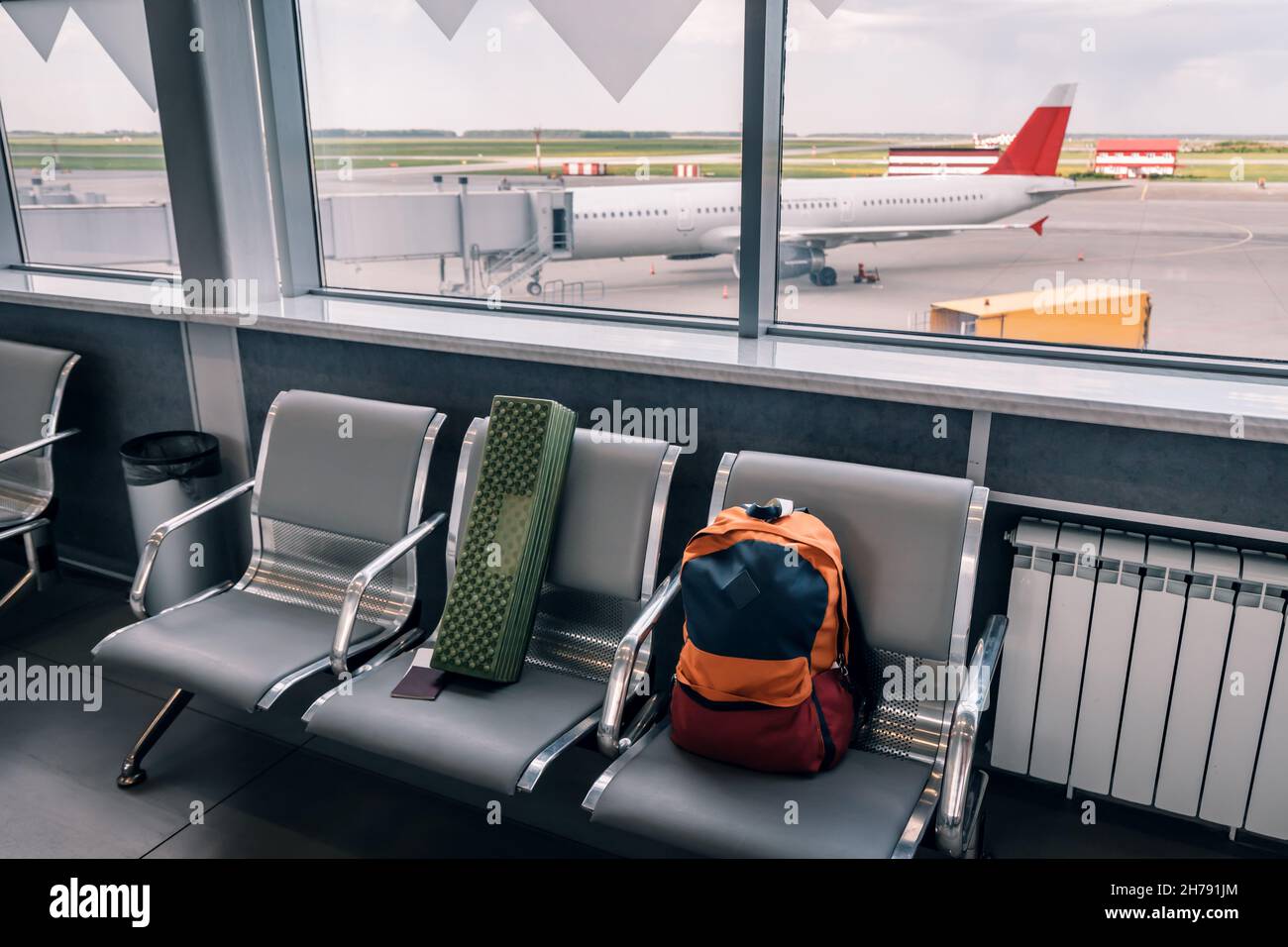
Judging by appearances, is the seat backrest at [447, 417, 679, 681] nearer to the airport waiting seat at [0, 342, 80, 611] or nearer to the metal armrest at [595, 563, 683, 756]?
the metal armrest at [595, 563, 683, 756]

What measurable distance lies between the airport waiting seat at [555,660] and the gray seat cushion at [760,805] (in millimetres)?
200

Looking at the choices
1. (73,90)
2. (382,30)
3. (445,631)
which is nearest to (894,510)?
(445,631)

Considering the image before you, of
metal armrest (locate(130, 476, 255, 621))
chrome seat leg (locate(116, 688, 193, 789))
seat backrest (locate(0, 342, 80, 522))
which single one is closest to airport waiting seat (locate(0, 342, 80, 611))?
seat backrest (locate(0, 342, 80, 522))

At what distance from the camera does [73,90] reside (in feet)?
12.9

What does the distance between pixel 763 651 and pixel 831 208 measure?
1780 millimetres

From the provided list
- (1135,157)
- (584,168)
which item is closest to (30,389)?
(584,168)

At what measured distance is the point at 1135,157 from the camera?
2.26 meters

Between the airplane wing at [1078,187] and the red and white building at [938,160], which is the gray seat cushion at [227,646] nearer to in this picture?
the red and white building at [938,160]

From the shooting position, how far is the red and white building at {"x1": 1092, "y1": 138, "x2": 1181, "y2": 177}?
86.8 inches

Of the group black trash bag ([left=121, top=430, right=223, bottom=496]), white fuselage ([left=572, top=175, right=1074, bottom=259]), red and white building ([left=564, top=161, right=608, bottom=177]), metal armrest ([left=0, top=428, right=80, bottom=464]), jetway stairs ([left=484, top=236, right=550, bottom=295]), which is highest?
red and white building ([left=564, top=161, right=608, bottom=177])

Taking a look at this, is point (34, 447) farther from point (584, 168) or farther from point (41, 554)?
point (584, 168)

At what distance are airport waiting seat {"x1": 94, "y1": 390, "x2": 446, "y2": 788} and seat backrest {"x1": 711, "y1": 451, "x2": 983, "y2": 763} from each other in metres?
1.08

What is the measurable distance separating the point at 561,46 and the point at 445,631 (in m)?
1.91

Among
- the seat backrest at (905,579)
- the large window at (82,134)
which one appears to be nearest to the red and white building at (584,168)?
the large window at (82,134)
